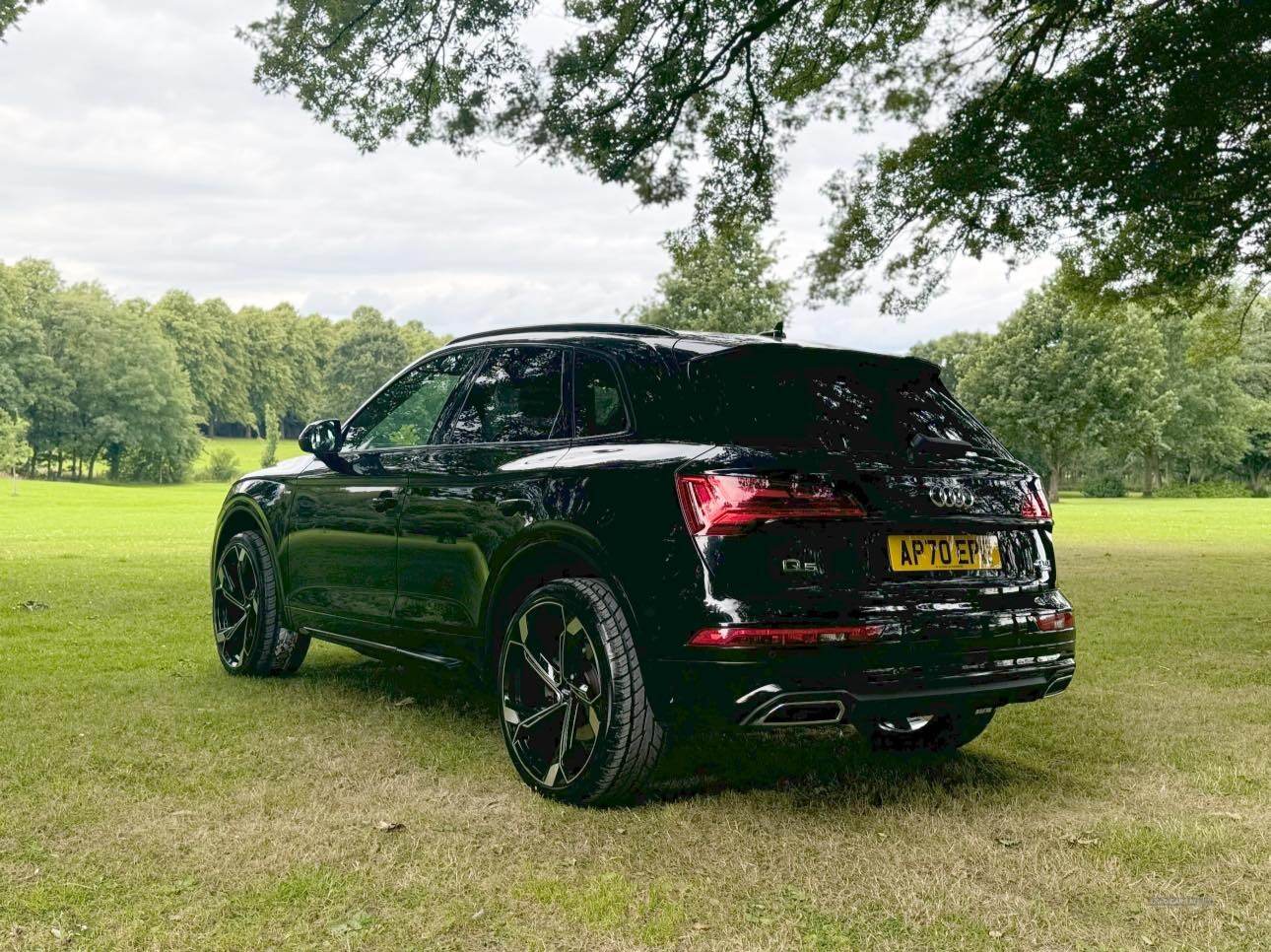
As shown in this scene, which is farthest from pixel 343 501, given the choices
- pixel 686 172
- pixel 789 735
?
pixel 686 172

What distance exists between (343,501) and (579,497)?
200 centimetres

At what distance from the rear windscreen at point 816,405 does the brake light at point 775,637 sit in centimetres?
67

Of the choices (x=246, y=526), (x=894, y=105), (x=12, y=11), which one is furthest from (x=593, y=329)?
(x=894, y=105)

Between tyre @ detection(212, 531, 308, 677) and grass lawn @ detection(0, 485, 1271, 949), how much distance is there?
7.3 inches

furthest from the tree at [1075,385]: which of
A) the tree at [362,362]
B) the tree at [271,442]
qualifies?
the tree at [362,362]

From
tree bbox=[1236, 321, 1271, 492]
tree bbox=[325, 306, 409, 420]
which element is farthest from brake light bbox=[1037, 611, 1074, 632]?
tree bbox=[325, 306, 409, 420]

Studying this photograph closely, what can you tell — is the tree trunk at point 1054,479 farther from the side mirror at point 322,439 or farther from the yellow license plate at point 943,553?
the yellow license plate at point 943,553

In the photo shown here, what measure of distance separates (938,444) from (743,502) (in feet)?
3.23

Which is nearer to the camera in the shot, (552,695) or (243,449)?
(552,695)

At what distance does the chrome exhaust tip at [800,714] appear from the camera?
423 cm

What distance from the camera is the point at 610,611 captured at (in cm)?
459

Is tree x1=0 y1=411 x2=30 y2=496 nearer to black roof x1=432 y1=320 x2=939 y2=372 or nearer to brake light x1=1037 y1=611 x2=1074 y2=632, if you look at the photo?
black roof x1=432 y1=320 x2=939 y2=372

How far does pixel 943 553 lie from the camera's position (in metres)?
4.62

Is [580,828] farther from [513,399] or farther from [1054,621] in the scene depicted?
[1054,621]
